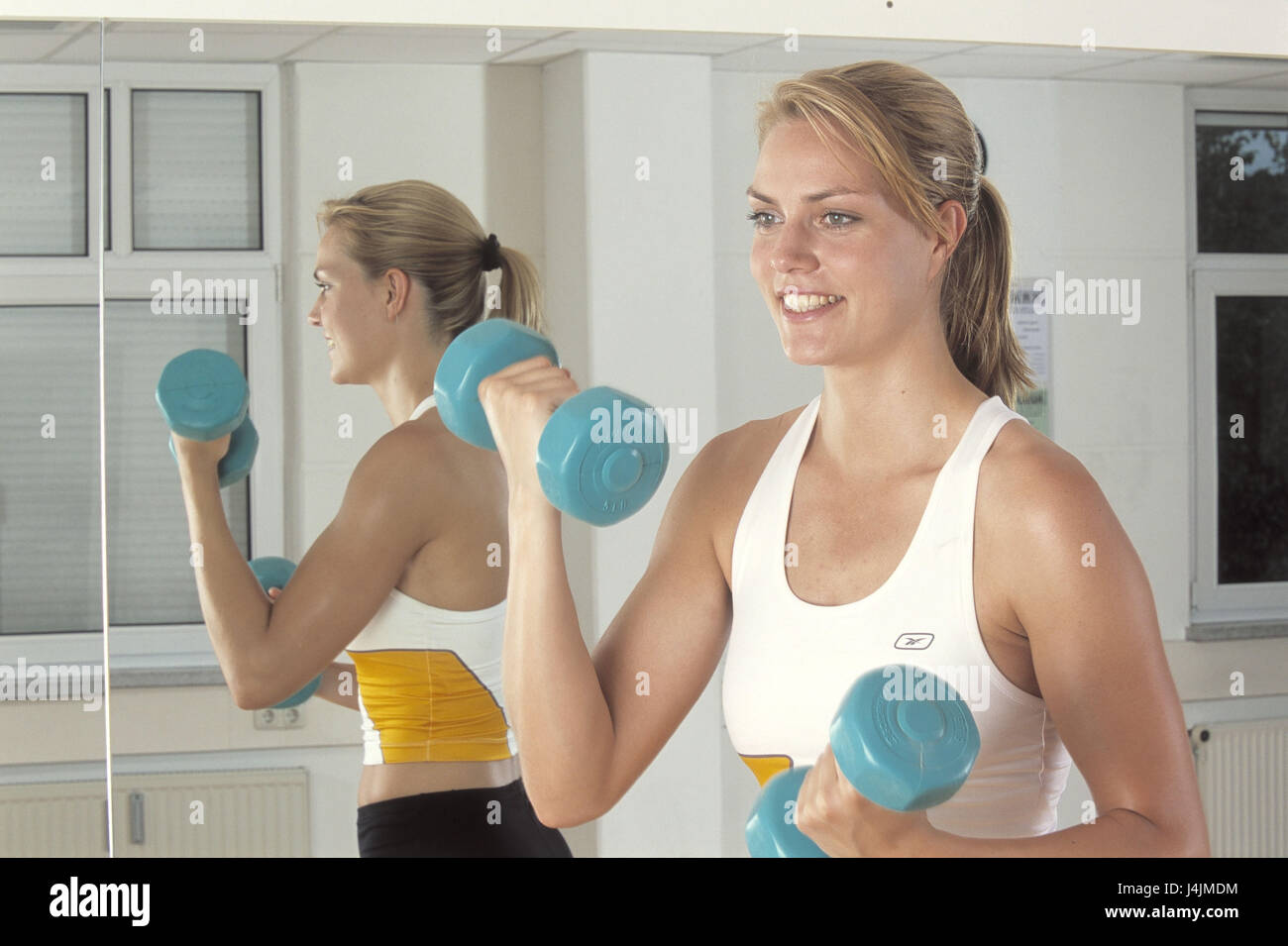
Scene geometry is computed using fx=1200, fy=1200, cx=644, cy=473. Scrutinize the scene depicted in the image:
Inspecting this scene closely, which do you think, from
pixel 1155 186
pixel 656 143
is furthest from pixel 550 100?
pixel 1155 186

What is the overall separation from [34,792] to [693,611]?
0.76 metres

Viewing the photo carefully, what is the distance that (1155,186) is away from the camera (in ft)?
4.46

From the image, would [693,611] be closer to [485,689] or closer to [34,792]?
[485,689]

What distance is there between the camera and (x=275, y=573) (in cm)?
128

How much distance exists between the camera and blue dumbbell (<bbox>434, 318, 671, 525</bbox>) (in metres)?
1.06

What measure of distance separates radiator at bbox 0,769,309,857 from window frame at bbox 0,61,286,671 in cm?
14

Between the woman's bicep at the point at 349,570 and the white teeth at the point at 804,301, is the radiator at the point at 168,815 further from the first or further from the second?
the white teeth at the point at 804,301

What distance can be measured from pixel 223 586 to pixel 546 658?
1.28 ft

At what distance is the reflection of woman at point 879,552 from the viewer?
3.68ft

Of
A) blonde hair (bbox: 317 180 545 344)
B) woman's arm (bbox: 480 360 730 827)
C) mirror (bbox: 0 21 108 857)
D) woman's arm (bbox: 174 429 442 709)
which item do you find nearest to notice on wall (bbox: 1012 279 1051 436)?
woman's arm (bbox: 480 360 730 827)

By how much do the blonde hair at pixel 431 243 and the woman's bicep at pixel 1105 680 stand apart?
0.57 m

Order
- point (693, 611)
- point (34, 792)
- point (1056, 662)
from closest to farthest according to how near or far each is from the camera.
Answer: point (1056, 662)
point (693, 611)
point (34, 792)

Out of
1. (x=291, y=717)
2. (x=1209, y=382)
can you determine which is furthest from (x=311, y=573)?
(x=1209, y=382)
